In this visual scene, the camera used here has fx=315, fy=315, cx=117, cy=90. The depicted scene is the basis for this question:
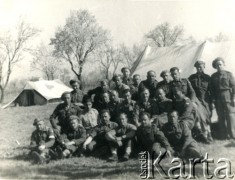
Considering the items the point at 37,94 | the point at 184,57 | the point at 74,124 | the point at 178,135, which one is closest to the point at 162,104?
the point at 178,135

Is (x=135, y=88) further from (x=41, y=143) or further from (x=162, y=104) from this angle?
(x=41, y=143)

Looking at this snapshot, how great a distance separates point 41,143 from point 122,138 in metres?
1.05

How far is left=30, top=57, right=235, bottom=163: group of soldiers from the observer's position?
12.8 ft

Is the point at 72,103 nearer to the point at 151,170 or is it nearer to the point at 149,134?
the point at 149,134

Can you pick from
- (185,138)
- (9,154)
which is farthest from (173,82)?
(9,154)

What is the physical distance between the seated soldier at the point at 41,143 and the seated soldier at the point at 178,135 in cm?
151

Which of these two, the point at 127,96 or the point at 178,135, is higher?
the point at 127,96

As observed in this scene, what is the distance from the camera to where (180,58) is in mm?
7605

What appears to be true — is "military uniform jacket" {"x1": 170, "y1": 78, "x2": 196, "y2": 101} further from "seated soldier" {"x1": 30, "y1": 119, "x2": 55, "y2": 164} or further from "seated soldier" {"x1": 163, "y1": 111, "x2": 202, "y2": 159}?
"seated soldier" {"x1": 30, "y1": 119, "x2": 55, "y2": 164}

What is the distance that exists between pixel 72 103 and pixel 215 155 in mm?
2203

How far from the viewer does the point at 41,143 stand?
13.4 feet

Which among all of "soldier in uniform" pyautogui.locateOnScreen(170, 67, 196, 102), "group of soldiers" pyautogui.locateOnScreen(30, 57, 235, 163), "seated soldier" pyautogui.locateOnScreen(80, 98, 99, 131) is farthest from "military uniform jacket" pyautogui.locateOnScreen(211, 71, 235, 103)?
"seated soldier" pyautogui.locateOnScreen(80, 98, 99, 131)

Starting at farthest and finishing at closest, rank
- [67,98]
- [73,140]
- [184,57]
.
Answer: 1. [184,57]
2. [67,98]
3. [73,140]

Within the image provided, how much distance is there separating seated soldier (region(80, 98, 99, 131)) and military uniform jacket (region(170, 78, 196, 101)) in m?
1.19
